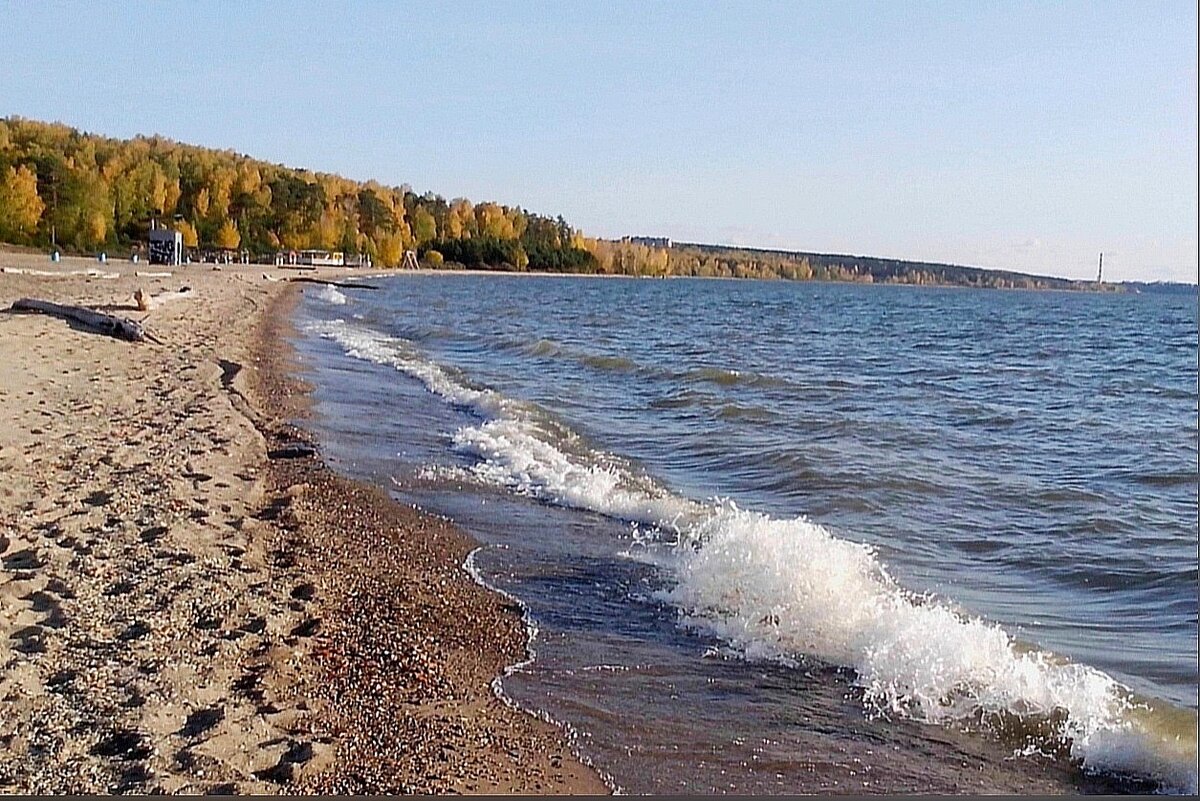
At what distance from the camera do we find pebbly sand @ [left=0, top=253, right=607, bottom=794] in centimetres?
469

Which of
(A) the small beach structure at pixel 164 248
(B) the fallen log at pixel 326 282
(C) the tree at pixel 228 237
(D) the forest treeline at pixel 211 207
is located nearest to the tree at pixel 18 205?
(D) the forest treeline at pixel 211 207

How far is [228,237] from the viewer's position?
100938mm

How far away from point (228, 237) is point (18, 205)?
75.7ft

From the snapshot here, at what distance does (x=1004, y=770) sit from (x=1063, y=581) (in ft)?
13.5

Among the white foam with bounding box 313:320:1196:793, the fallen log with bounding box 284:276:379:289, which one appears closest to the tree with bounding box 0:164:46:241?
the fallen log with bounding box 284:276:379:289

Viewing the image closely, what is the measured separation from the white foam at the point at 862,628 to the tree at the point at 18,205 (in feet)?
267

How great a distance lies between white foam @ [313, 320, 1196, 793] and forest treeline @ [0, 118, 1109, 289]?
83.6m

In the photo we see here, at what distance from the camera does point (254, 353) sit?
→ 21.9m

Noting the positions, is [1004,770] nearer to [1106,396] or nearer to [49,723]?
[49,723]

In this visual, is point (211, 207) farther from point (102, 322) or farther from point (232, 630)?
point (232, 630)

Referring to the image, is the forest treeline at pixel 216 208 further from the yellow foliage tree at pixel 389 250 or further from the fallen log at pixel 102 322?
the fallen log at pixel 102 322

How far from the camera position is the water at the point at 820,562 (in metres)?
5.57

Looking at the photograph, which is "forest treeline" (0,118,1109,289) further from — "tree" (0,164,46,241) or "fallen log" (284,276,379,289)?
"fallen log" (284,276,379,289)

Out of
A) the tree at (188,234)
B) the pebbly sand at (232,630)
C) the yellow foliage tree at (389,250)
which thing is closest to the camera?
the pebbly sand at (232,630)
